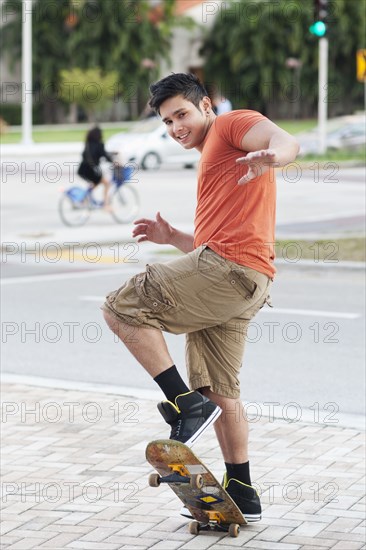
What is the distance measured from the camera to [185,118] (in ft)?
17.2

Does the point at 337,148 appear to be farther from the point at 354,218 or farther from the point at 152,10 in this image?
the point at 152,10

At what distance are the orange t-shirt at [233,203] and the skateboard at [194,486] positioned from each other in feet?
2.80

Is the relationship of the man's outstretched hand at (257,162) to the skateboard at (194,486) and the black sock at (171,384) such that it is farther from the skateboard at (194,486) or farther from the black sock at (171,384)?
the skateboard at (194,486)

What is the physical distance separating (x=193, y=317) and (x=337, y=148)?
101ft

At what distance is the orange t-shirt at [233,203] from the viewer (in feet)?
16.9

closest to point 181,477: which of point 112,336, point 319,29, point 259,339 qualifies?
point 259,339

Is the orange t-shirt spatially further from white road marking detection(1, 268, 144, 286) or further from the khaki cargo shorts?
white road marking detection(1, 268, 144, 286)

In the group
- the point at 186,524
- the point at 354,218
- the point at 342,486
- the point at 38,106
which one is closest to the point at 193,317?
the point at 186,524

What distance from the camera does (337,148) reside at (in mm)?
35281

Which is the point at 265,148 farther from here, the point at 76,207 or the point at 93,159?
the point at 93,159

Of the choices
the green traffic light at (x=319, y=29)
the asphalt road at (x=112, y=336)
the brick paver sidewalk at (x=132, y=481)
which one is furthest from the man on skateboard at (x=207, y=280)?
the green traffic light at (x=319, y=29)

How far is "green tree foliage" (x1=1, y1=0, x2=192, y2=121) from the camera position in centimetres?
5653

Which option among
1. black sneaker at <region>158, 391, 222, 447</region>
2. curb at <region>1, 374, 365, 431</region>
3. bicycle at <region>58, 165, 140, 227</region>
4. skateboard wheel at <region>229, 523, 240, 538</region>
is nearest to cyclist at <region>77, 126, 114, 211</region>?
Answer: bicycle at <region>58, 165, 140, 227</region>

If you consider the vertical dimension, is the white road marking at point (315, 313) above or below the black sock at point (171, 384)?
below
